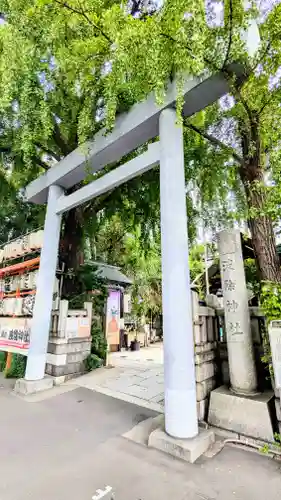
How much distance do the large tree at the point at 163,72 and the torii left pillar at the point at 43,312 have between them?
1244 millimetres

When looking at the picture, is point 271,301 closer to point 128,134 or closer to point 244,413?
point 244,413

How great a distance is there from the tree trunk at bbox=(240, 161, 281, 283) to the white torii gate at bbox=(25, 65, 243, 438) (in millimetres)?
950

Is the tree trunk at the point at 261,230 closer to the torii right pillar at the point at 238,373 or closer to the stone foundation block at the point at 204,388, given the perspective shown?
the torii right pillar at the point at 238,373

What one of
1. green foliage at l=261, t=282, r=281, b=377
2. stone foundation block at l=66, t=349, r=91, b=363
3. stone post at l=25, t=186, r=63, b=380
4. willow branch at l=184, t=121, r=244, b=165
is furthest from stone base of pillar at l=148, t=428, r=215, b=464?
willow branch at l=184, t=121, r=244, b=165

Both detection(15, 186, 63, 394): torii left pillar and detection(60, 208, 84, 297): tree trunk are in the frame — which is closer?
detection(15, 186, 63, 394): torii left pillar

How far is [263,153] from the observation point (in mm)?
3520

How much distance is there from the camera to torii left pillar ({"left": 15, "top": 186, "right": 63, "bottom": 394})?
14.3ft

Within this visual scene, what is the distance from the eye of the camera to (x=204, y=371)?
3066 millimetres

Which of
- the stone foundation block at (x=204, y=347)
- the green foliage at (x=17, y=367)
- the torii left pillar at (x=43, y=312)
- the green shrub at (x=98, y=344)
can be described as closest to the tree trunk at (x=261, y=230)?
the stone foundation block at (x=204, y=347)

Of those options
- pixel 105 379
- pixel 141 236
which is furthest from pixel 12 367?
pixel 141 236

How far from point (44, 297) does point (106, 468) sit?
3055 millimetres

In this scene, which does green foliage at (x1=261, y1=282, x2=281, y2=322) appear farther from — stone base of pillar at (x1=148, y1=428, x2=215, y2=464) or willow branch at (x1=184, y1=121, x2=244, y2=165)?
willow branch at (x1=184, y1=121, x2=244, y2=165)

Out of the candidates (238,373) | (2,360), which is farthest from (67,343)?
(238,373)

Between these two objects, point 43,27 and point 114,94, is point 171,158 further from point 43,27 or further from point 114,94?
point 43,27
